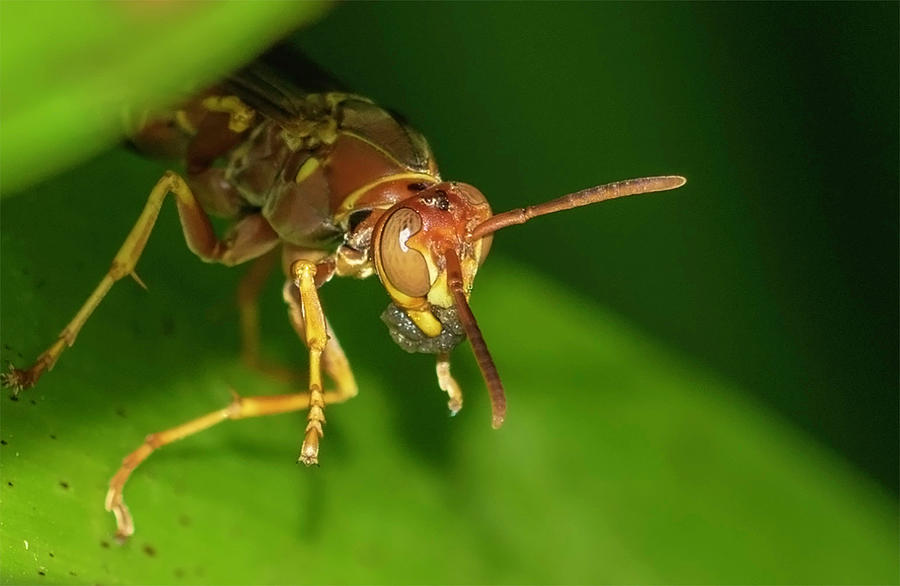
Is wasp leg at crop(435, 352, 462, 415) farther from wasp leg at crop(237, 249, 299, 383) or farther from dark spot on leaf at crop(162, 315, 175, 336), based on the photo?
dark spot on leaf at crop(162, 315, 175, 336)

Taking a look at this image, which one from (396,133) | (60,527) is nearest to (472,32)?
(396,133)

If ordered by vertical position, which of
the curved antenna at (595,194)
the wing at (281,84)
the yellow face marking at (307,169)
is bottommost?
the yellow face marking at (307,169)

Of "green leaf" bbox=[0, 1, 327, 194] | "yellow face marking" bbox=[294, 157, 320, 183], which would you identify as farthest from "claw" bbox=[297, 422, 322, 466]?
"green leaf" bbox=[0, 1, 327, 194]

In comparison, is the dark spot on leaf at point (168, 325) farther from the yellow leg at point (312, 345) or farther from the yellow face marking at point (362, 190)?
the yellow face marking at point (362, 190)

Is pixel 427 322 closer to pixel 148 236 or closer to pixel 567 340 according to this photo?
pixel 148 236

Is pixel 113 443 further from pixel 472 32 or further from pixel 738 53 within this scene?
pixel 738 53

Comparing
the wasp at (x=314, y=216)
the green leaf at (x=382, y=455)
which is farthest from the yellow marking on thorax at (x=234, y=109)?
the green leaf at (x=382, y=455)

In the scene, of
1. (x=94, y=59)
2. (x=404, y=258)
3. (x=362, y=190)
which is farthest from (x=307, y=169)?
(x=94, y=59)
